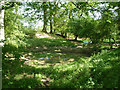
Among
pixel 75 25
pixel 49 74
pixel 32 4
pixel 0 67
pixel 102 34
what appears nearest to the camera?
pixel 0 67

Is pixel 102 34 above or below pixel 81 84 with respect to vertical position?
above

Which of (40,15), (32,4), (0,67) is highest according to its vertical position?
(32,4)

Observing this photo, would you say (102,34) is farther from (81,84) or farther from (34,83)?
(34,83)

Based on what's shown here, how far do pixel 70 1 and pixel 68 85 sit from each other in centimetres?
394

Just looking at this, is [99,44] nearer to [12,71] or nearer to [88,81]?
[88,81]

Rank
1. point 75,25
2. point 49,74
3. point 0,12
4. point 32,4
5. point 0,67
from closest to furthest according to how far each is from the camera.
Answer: point 0,67, point 32,4, point 49,74, point 0,12, point 75,25

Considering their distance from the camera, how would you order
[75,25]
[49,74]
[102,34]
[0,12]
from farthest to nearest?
[75,25] → [102,34] → [0,12] → [49,74]

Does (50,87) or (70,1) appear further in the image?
(70,1)

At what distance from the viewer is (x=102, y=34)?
35.0 ft

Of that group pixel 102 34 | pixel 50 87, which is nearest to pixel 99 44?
pixel 102 34

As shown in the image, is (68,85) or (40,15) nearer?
(68,85)

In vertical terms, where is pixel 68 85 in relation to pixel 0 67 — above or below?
below

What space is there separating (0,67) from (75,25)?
49.3 feet

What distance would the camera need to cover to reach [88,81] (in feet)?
14.9
